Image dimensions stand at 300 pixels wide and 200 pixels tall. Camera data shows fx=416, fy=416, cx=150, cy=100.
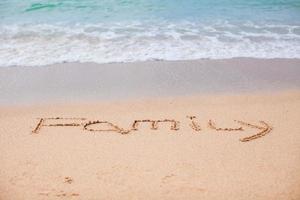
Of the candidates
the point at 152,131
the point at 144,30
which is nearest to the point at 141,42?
the point at 144,30

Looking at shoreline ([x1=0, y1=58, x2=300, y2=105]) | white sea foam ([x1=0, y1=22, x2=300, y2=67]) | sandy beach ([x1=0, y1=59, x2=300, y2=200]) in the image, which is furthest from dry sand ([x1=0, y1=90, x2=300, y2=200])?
white sea foam ([x1=0, y1=22, x2=300, y2=67])

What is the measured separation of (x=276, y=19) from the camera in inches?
369

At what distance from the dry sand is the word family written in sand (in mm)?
11

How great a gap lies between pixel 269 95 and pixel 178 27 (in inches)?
142

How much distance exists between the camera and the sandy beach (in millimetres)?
3441

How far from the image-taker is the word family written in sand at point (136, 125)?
14.5ft

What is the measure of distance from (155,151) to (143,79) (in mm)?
1912

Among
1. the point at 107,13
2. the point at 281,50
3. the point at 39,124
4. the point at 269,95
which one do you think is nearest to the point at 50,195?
the point at 39,124

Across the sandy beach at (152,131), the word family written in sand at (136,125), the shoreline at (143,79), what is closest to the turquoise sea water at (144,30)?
the shoreline at (143,79)

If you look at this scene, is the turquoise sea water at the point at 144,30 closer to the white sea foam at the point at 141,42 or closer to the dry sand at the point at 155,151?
the white sea foam at the point at 141,42

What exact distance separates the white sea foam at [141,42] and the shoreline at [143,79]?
33 centimetres

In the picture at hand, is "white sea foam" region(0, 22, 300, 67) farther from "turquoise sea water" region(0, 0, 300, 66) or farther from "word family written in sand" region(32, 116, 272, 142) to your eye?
"word family written in sand" region(32, 116, 272, 142)

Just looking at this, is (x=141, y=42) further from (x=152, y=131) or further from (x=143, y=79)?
(x=152, y=131)

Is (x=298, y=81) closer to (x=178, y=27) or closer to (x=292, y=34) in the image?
(x=292, y=34)
